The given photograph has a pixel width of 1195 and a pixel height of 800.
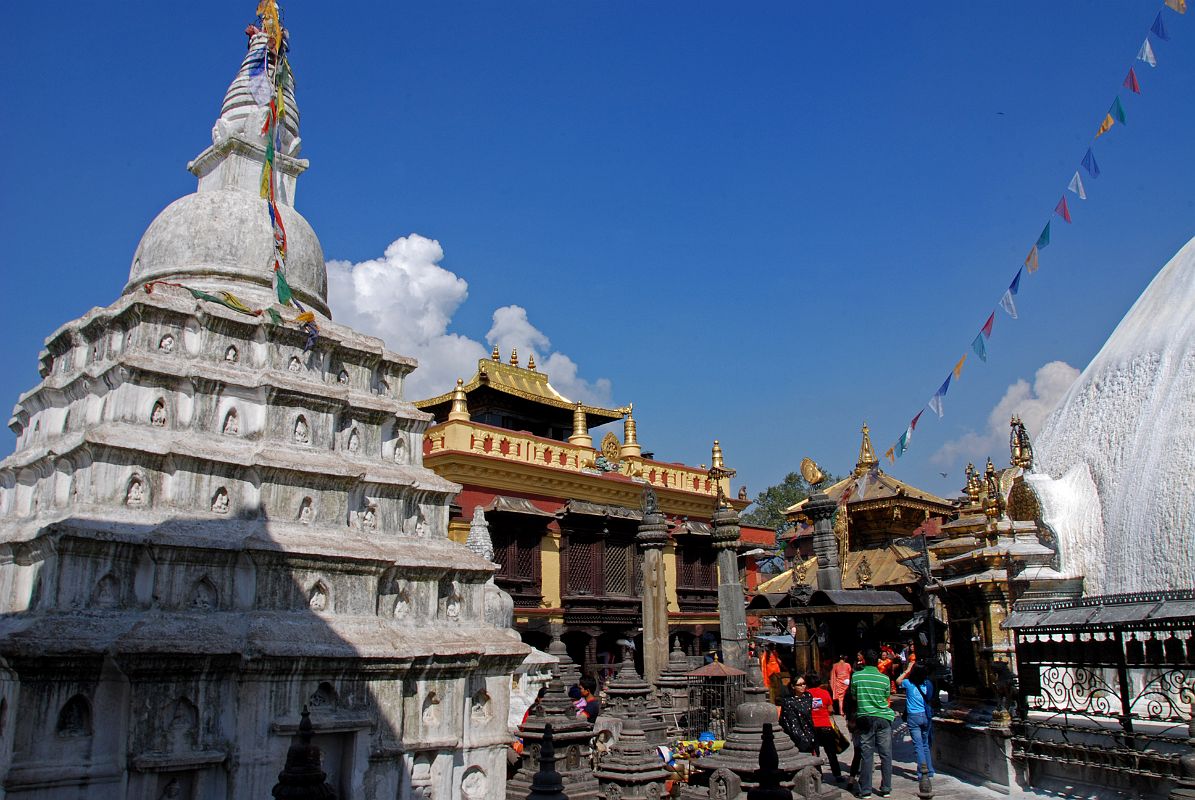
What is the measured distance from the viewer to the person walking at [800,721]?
1089cm

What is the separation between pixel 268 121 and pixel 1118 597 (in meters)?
15.1

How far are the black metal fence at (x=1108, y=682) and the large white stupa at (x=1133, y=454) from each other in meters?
0.59

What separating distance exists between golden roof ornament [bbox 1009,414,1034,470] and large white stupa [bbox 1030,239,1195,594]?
0.47 feet

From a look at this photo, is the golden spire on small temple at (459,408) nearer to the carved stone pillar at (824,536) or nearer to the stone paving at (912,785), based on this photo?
the carved stone pillar at (824,536)

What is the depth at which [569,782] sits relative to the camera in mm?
12094

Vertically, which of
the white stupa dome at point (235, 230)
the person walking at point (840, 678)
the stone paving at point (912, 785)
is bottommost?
the stone paving at point (912, 785)

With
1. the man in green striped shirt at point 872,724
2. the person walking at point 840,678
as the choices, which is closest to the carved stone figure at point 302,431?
the man in green striped shirt at point 872,724

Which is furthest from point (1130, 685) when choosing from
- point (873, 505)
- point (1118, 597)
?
point (873, 505)

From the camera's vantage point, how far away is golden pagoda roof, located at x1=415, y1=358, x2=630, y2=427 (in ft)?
96.4

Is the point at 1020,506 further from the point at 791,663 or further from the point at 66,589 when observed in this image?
the point at 791,663

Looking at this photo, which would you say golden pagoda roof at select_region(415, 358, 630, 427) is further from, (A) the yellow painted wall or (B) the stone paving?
(B) the stone paving

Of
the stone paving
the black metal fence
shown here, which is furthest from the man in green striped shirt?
the black metal fence

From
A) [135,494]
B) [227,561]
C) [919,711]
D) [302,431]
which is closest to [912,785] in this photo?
[919,711]

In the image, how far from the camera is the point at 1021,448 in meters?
11.3
